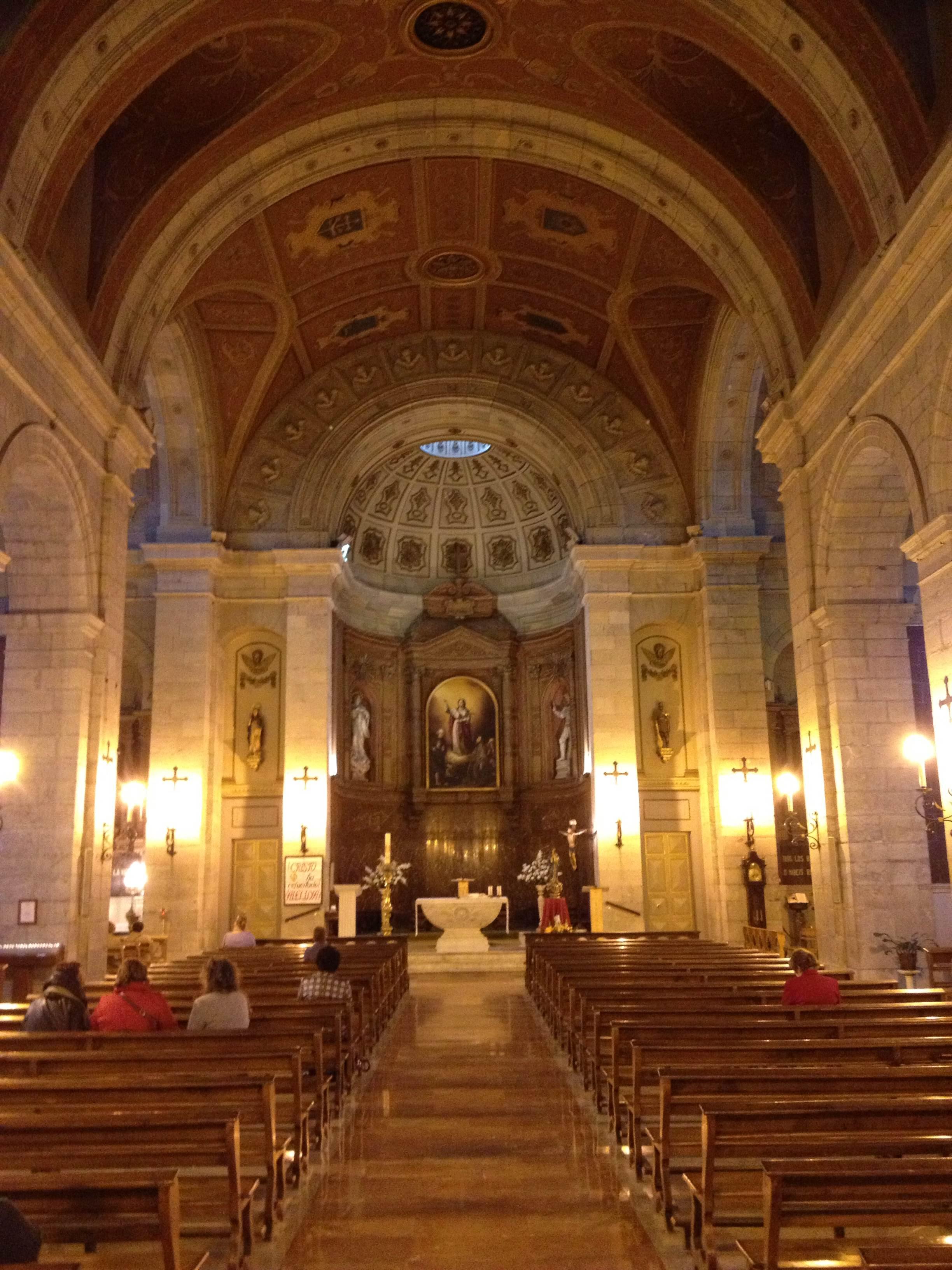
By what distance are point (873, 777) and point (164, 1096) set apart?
412 inches

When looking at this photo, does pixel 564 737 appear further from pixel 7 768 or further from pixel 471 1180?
pixel 471 1180

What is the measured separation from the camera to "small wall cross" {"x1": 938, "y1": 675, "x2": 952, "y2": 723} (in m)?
10.6

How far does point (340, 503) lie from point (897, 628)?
40.7ft

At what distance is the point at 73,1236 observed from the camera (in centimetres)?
377

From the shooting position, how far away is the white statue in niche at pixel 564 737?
84.4ft

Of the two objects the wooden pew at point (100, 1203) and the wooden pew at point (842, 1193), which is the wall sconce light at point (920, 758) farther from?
the wooden pew at point (100, 1203)

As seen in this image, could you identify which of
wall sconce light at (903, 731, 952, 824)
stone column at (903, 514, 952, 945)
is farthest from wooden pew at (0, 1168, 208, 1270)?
wall sconce light at (903, 731, 952, 824)

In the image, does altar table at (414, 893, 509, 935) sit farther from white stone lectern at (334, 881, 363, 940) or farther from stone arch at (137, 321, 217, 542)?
stone arch at (137, 321, 217, 542)

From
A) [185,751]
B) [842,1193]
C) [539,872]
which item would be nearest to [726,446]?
[539,872]

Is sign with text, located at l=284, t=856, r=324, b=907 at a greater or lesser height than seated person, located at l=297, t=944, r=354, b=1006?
greater

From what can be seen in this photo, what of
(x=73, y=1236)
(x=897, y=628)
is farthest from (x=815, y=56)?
(x=73, y=1236)

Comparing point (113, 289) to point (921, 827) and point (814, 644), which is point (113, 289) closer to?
point (814, 644)

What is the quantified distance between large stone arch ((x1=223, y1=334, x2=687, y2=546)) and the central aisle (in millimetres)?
13820

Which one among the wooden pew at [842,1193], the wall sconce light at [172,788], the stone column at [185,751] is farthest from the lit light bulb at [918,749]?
the wall sconce light at [172,788]
